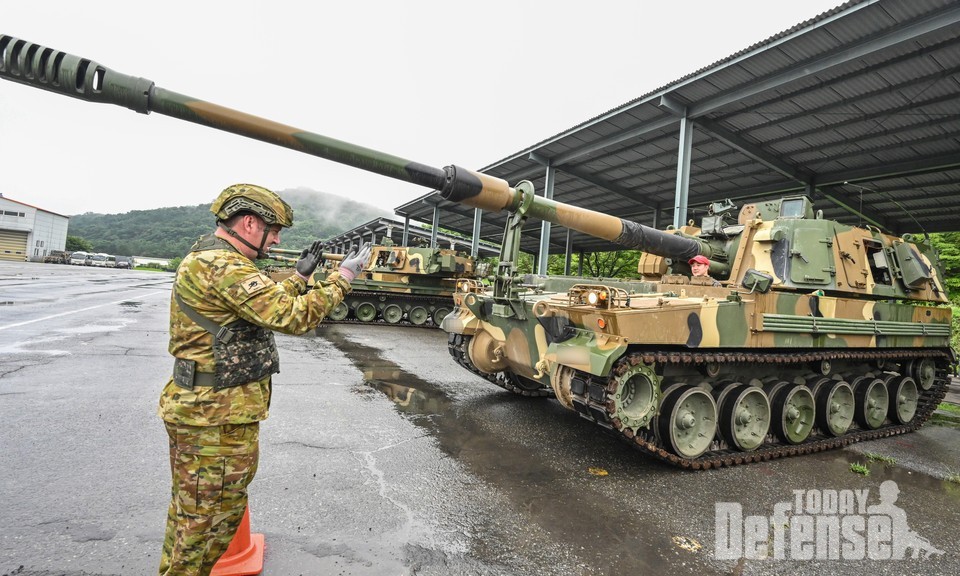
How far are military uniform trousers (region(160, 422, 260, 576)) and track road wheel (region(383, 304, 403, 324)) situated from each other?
1566cm

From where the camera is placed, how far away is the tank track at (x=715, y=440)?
469cm

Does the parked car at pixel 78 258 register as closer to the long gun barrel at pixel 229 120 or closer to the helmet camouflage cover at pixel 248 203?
the long gun barrel at pixel 229 120

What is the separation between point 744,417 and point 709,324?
4.37 feet

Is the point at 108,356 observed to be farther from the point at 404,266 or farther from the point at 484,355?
the point at 404,266

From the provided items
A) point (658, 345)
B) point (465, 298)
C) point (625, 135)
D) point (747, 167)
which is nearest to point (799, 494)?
point (658, 345)

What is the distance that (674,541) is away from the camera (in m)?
3.60

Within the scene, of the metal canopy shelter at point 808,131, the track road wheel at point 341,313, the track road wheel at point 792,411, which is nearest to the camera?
the track road wheel at point 792,411

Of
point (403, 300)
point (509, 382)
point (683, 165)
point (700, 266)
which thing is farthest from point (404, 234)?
point (700, 266)

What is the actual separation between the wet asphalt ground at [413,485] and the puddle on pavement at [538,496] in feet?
0.05

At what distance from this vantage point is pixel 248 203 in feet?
8.27

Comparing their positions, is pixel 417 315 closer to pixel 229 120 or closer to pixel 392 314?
pixel 392 314

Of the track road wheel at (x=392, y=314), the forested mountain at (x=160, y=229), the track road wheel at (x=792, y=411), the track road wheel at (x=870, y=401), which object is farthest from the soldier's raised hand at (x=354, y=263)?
the forested mountain at (x=160, y=229)

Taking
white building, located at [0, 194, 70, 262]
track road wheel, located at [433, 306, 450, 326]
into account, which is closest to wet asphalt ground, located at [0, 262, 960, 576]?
track road wheel, located at [433, 306, 450, 326]

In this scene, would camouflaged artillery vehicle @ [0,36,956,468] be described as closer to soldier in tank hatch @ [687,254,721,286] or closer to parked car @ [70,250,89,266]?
soldier in tank hatch @ [687,254,721,286]
